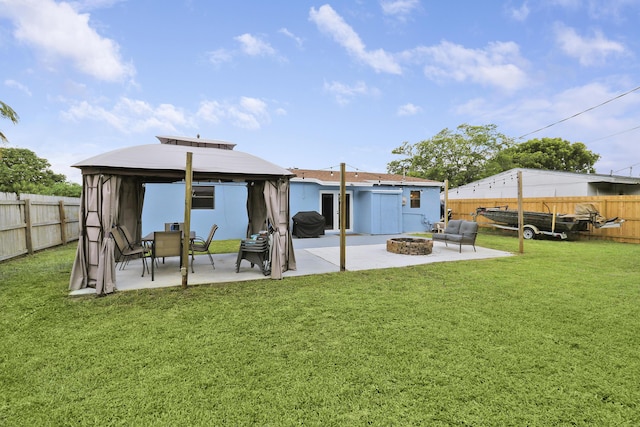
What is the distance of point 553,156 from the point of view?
29531 mm

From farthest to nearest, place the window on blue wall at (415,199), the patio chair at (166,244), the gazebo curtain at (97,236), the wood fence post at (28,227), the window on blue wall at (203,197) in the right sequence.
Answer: the window on blue wall at (415,199)
the window on blue wall at (203,197)
the wood fence post at (28,227)
the patio chair at (166,244)
the gazebo curtain at (97,236)

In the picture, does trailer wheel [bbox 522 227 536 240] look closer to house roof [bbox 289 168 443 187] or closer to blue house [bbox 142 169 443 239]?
blue house [bbox 142 169 443 239]

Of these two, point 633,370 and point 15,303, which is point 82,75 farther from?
point 633,370

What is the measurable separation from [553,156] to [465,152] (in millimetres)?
8457

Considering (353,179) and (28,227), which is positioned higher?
(353,179)

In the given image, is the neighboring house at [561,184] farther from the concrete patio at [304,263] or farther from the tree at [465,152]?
the concrete patio at [304,263]

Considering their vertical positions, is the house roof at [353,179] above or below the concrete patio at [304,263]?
above

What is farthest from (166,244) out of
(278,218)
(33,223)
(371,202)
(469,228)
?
(371,202)

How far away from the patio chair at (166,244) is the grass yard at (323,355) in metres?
1.08

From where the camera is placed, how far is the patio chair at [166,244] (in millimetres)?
5898

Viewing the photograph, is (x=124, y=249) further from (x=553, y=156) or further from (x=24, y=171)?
(x=553, y=156)

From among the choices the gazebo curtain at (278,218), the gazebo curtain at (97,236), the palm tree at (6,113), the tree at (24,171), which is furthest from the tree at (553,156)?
the tree at (24,171)

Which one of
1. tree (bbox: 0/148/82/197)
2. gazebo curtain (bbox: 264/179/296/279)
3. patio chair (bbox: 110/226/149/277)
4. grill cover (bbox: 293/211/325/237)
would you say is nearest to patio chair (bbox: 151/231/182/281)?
patio chair (bbox: 110/226/149/277)

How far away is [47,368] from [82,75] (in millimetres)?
11287
